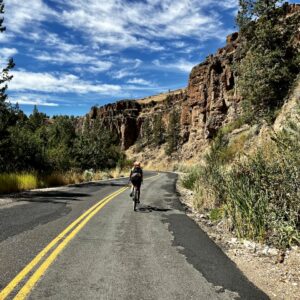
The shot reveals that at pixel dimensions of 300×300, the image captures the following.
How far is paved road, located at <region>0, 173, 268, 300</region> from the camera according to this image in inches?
187

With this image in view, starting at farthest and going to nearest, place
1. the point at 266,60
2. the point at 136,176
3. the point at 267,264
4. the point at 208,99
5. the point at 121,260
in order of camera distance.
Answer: the point at 208,99
the point at 266,60
the point at 136,176
the point at 267,264
the point at 121,260

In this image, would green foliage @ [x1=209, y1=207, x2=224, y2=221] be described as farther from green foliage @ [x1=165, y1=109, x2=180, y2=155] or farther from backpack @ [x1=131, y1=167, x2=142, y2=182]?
green foliage @ [x1=165, y1=109, x2=180, y2=155]

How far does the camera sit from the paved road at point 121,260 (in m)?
4.75

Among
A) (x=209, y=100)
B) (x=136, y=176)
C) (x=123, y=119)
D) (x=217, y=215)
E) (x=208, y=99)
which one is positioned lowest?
(x=217, y=215)

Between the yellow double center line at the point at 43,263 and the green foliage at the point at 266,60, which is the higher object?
the green foliage at the point at 266,60

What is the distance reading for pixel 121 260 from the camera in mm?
6082

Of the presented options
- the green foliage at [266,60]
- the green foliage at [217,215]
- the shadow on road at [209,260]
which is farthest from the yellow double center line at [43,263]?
the green foliage at [266,60]

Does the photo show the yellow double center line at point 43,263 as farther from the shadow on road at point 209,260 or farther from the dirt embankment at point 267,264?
the dirt embankment at point 267,264

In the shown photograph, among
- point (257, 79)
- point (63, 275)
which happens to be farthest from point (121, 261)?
point (257, 79)

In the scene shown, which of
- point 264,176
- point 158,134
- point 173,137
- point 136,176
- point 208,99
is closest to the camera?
point 264,176

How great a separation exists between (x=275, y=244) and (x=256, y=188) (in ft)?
5.32

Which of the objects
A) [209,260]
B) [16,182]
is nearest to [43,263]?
[209,260]

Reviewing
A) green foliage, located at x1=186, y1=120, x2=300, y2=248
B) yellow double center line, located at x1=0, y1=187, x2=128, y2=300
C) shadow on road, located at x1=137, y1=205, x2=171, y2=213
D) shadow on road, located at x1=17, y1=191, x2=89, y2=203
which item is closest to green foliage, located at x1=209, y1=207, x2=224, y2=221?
green foliage, located at x1=186, y1=120, x2=300, y2=248

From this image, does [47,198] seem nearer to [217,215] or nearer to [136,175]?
[136,175]
